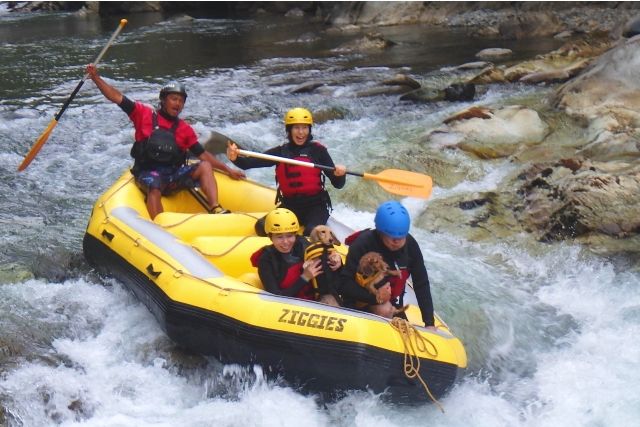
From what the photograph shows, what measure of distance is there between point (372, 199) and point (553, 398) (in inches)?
127

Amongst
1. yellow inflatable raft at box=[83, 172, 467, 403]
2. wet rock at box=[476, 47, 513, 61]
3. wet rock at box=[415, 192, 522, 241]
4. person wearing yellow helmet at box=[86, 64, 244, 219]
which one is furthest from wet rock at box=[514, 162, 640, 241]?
wet rock at box=[476, 47, 513, 61]

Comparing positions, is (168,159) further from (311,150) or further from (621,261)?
(621,261)

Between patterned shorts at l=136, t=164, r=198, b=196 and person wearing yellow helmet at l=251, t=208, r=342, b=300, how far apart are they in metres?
1.71

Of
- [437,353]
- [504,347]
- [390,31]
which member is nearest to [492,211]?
[504,347]

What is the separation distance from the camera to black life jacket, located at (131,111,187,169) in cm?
570

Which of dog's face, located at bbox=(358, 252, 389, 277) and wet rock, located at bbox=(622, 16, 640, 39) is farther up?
dog's face, located at bbox=(358, 252, 389, 277)

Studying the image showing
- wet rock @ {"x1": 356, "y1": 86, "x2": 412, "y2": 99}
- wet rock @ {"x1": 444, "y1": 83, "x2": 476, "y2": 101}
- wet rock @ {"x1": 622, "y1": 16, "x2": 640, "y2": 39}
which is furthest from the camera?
wet rock @ {"x1": 622, "y1": 16, "x2": 640, "y2": 39}

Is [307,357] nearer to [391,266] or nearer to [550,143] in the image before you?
[391,266]

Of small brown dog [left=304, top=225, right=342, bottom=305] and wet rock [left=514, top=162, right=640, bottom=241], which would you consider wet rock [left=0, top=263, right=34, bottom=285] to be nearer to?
small brown dog [left=304, top=225, right=342, bottom=305]

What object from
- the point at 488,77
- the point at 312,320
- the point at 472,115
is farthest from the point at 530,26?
the point at 312,320

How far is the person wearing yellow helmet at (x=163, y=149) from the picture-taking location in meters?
5.69

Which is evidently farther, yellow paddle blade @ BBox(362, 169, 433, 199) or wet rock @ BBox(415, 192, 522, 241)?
wet rock @ BBox(415, 192, 522, 241)

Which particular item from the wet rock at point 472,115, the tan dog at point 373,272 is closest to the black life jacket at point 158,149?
the tan dog at point 373,272

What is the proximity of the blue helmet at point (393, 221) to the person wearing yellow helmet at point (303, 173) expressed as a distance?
1119 mm
